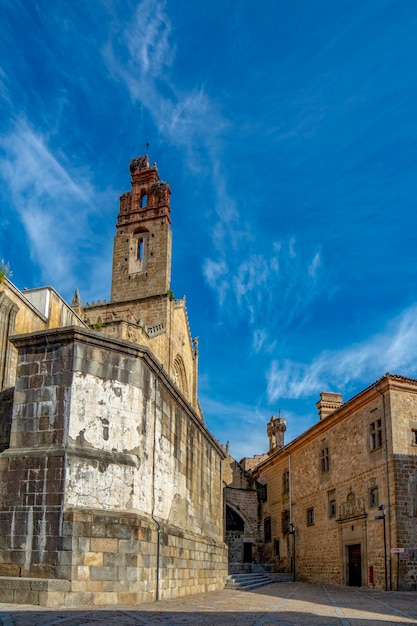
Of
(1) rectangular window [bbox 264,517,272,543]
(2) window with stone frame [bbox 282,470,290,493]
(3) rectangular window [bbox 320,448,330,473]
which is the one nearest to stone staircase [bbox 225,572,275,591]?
(3) rectangular window [bbox 320,448,330,473]

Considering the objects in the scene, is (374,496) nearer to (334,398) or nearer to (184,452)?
(184,452)

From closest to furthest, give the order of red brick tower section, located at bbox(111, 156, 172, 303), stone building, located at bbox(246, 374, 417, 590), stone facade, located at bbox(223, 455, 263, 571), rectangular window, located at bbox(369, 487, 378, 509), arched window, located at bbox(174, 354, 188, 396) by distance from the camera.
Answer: stone building, located at bbox(246, 374, 417, 590), rectangular window, located at bbox(369, 487, 378, 509), stone facade, located at bbox(223, 455, 263, 571), arched window, located at bbox(174, 354, 188, 396), red brick tower section, located at bbox(111, 156, 172, 303)

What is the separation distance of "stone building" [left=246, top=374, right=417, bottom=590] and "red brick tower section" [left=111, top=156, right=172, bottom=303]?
1660 centimetres

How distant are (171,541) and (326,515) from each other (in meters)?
16.7

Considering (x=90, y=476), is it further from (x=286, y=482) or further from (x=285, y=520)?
(x=285, y=520)

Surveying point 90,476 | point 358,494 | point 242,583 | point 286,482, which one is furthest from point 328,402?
point 90,476

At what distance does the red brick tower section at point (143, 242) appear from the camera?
142ft

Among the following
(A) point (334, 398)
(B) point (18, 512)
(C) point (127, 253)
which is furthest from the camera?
(C) point (127, 253)

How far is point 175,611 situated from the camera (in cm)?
895

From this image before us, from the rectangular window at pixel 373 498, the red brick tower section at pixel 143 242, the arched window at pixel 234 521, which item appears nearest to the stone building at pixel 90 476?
the rectangular window at pixel 373 498

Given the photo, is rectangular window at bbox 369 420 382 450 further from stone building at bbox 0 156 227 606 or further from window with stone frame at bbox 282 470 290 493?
window with stone frame at bbox 282 470 290 493

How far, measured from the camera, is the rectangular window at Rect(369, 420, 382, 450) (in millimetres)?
22344

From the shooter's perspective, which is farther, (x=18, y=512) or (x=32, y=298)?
(x=32, y=298)

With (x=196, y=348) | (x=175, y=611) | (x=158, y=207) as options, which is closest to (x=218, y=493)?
(x=175, y=611)
